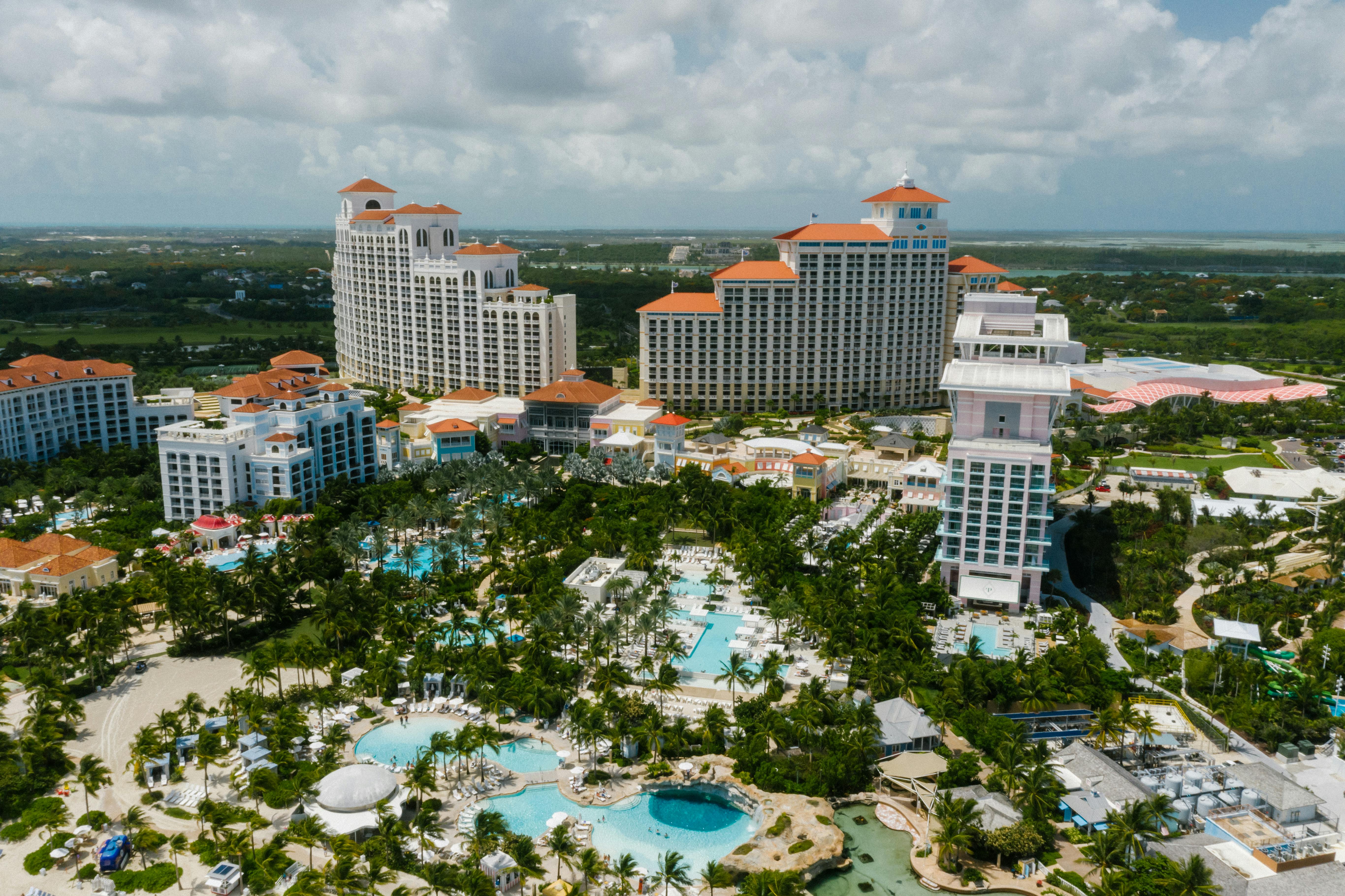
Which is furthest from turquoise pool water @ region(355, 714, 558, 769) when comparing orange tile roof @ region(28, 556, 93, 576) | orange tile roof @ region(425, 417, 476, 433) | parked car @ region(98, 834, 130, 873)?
orange tile roof @ region(425, 417, 476, 433)

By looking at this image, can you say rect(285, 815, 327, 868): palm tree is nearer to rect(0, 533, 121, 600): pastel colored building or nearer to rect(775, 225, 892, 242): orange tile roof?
rect(0, 533, 121, 600): pastel colored building

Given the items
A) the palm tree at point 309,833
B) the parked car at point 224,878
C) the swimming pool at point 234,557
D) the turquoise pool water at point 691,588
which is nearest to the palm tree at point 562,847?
the palm tree at point 309,833

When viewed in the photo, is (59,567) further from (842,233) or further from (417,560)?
(842,233)

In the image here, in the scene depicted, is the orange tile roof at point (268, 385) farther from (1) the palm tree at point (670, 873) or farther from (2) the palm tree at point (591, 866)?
(1) the palm tree at point (670, 873)

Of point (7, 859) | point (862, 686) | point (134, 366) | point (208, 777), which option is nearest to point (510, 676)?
point (208, 777)

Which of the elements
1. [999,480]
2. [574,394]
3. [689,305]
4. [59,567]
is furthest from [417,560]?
[689,305]

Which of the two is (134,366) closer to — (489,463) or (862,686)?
(489,463)
